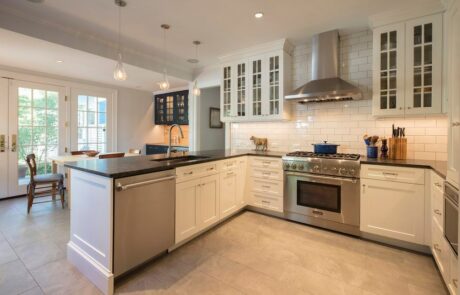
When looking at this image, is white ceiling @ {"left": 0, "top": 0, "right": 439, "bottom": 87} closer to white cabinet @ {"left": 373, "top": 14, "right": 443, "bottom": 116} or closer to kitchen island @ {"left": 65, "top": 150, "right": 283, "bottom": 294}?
white cabinet @ {"left": 373, "top": 14, "right": 443, "bottom": 116}

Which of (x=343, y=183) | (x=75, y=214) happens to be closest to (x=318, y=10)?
(x=343, y=183)

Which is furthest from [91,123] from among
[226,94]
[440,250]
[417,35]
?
[440,250]

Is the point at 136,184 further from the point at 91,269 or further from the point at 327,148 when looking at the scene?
the point at 327,148

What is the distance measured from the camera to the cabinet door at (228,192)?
2988mm

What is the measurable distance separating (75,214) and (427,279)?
123 inches

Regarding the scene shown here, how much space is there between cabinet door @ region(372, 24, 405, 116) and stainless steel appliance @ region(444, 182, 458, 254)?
1.33 m

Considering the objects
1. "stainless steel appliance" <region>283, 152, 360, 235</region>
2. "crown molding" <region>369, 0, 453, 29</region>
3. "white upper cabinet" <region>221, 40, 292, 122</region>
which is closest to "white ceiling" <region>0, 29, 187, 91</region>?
"white upper cabinet" <region>221, 40, 292, 122</region>

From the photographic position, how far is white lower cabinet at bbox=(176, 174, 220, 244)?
233 cm

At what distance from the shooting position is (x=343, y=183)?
2.74 metres

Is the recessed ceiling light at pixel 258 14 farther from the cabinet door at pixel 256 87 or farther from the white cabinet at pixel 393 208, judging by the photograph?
the white cabinet at pixel 393 208

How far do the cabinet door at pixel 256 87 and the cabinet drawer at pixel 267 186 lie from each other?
109 centimetres

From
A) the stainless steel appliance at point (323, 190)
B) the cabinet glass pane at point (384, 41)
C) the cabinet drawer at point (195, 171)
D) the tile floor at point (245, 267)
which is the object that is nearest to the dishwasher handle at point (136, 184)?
the cabinet drawer at point (195, 171)

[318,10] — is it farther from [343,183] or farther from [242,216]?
[242,216]

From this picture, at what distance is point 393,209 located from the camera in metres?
2.45
